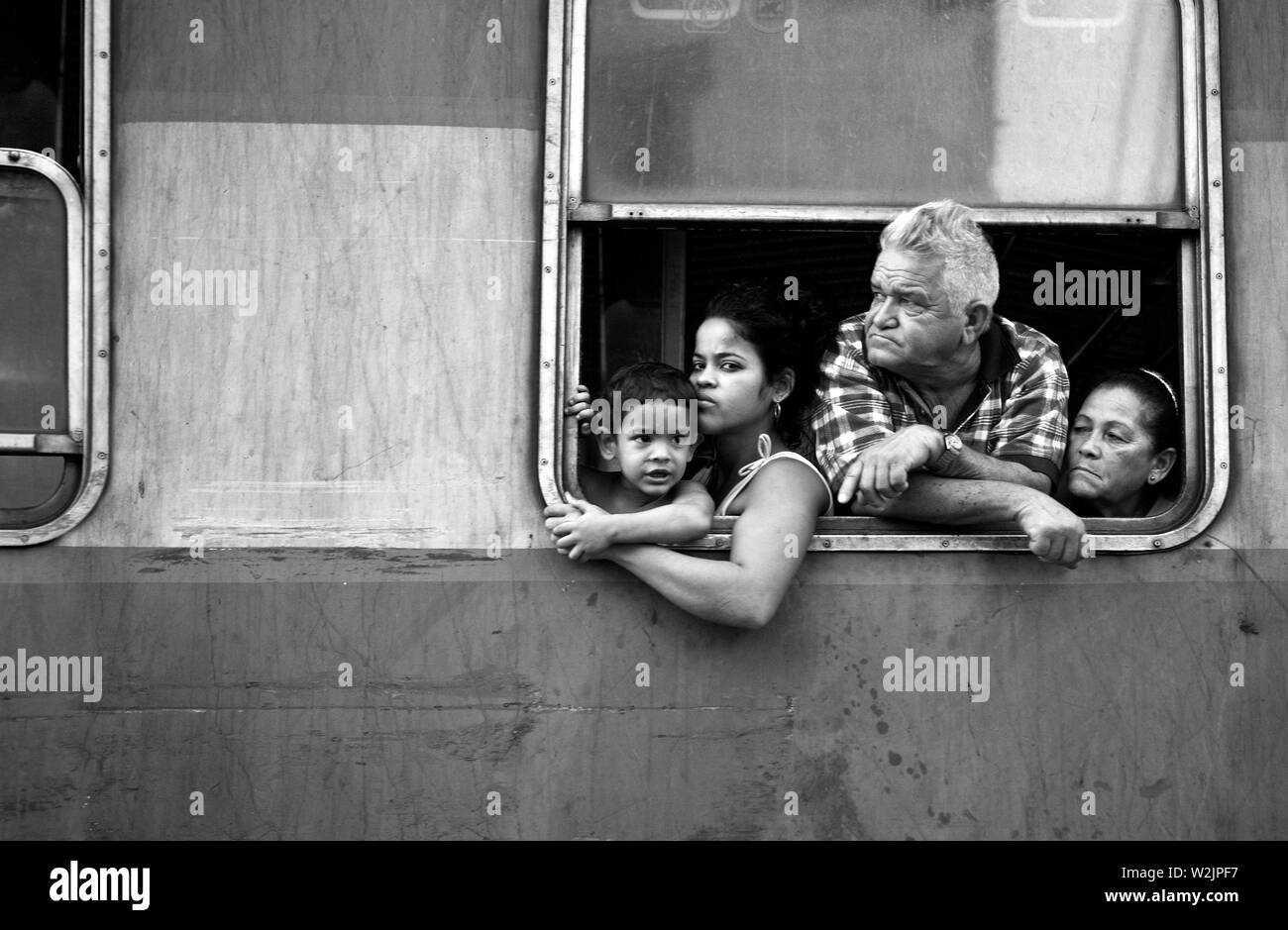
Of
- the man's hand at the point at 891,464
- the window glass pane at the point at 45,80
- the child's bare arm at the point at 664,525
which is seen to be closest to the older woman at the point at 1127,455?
the man's hand at the point at 891,464

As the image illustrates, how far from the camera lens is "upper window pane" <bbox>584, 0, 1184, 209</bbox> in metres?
2.62

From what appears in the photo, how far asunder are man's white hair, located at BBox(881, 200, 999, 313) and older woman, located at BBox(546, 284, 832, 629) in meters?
0.35

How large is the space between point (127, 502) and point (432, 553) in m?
0.64

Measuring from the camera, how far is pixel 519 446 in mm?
2572

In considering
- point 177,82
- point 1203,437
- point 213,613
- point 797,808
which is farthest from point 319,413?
point 1203,437

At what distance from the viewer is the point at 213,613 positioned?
8.29 ft

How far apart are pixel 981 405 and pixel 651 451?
75 centimetres

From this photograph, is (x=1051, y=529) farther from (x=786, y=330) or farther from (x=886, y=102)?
(x=886, y=102)

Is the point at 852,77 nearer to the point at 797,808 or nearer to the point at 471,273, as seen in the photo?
the point at 471,273

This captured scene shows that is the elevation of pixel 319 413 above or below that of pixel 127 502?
above

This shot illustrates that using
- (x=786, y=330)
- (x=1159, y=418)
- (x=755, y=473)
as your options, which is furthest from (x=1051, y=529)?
(x=786, y=330)

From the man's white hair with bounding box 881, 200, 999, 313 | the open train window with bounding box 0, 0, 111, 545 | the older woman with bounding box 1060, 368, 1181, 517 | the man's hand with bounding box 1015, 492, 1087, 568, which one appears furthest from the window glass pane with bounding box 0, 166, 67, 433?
the older woman with bounding box 1060, 368, 1181, 517

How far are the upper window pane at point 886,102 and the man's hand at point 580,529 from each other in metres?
0.68

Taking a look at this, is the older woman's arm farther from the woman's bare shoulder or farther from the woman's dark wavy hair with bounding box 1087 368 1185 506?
the woman's dark wavy hair with bounding box 1087 368 1185 506
